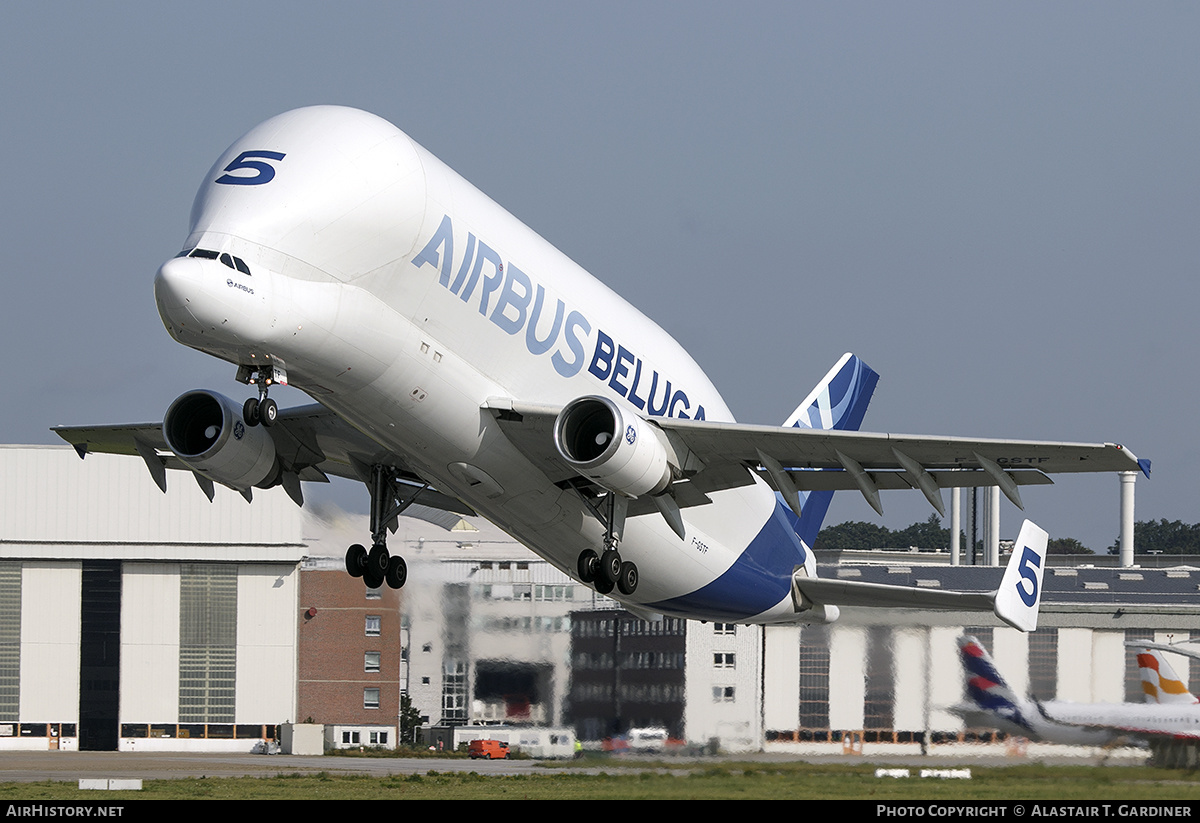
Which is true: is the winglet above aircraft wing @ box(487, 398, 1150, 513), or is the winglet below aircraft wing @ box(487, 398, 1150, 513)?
below

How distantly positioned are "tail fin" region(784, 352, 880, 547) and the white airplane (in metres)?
4.27

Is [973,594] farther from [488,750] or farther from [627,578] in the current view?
[488,750]

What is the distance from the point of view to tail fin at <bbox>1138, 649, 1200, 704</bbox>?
31984mm

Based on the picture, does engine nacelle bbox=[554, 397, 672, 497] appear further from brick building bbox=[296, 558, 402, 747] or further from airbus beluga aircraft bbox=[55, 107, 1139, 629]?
brick building bbox=[296, 558, 402, 747]

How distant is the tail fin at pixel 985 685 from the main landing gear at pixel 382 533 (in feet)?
43.6

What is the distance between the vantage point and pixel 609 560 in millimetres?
23656

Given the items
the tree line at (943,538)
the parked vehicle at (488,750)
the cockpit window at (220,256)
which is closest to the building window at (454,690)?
the parked vehicle at (488,750)

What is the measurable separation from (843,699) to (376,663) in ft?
74.8

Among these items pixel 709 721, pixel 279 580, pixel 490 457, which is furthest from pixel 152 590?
pixel 490 457

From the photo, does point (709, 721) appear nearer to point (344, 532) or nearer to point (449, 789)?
point (449, 789)

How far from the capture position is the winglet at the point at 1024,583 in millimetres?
26500

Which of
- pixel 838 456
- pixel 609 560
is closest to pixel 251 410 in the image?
pixel 609 560

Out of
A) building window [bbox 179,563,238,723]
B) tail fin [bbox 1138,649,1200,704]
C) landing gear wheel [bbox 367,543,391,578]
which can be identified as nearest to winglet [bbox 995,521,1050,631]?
tail fin [bbox 1138,649,1200,704]

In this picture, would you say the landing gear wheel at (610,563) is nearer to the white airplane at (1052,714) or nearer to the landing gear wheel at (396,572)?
the landing gear wheel at (396,572)
